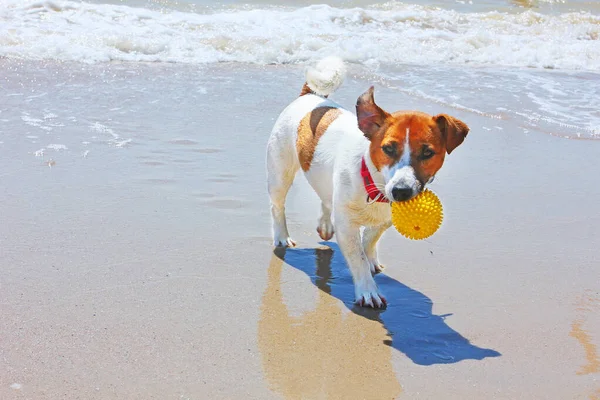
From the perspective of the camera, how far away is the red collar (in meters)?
4.08

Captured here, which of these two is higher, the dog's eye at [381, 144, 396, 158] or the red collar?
the dog's eye at [381, 144, 396, 158]

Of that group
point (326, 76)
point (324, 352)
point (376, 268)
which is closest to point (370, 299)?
point (376, 268)

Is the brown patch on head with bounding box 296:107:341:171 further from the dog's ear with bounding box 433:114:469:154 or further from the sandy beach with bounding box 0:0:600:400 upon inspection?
the dog's ear with bounding box 433:114:469:154

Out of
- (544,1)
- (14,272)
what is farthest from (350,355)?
(544,1)

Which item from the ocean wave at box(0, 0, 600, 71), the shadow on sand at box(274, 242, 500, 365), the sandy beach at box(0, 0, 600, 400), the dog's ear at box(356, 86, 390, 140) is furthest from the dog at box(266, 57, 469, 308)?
the ocean wave at box(0, 0, 600, 71)

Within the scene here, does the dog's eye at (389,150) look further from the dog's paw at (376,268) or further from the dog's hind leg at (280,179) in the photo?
the dog's hind leg at (280,179)

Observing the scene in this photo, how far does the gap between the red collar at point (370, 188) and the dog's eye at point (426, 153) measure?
0.41 m

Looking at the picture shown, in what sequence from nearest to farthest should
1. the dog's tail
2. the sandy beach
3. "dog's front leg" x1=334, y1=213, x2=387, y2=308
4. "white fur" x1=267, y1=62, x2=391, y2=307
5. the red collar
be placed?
the sandy beach → the red collar → "white fur" x1=267, y1=62, x2=391, y2=307 → "dog's front leg" x1=334, y1=213, x2=387, y2=308 → the dog's tail

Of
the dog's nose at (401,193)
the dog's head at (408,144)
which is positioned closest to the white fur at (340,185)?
the dog's head at (408,144)

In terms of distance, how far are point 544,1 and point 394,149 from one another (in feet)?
58.9

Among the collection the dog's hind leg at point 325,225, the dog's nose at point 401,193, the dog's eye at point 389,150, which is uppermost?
the dog's eye at point 389,150

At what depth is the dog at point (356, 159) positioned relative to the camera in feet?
12.2

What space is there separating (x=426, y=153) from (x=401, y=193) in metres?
0.26

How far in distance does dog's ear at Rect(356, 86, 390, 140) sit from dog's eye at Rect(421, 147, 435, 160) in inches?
11.6
